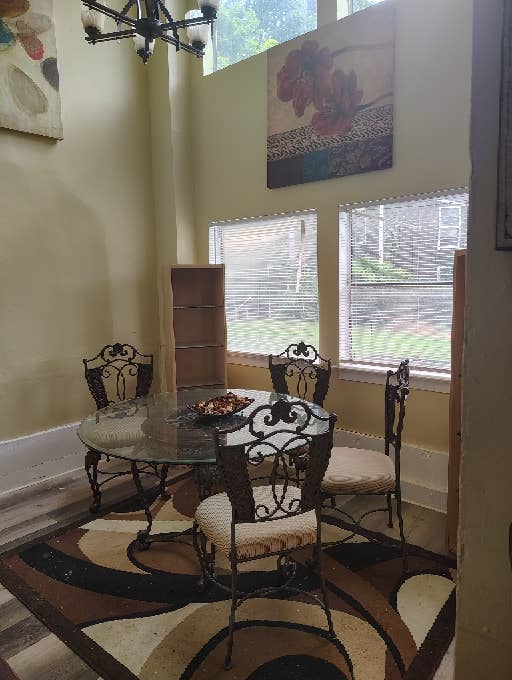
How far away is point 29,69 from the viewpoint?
136 inches

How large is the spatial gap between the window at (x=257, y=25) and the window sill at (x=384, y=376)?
262cm

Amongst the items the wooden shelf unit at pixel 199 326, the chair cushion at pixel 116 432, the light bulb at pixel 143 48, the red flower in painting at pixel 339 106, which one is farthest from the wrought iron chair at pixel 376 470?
the light bulb at pixel 143 48

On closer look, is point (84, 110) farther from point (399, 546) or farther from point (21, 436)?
point (399, 546)

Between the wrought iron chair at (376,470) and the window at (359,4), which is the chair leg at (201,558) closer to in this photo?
the wrought iron chair at (376,470)

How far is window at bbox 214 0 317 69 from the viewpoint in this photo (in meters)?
3.66

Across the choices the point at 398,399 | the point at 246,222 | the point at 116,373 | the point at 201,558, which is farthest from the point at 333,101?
the point at 201,558

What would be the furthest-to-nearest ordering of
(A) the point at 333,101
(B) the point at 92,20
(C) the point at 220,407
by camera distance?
(A) the point at 333,101 → (C) the point at 220,407 → (B) the point at 92,20

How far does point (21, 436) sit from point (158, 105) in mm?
3078

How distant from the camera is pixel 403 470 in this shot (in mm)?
3248

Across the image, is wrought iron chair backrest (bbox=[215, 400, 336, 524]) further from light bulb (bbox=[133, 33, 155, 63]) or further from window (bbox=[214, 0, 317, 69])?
window (bbox=[214, 0, 317, 69])

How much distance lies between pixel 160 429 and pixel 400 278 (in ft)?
6.26

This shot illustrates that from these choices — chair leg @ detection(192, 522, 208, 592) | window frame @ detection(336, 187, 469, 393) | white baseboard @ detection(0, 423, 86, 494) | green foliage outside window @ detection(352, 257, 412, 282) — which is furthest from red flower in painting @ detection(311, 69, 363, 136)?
white baseboard @ detection(0, 423, 86, 494)

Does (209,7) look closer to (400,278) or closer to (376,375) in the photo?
(400,278)

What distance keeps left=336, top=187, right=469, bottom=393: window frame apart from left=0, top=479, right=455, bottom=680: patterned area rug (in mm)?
1040
